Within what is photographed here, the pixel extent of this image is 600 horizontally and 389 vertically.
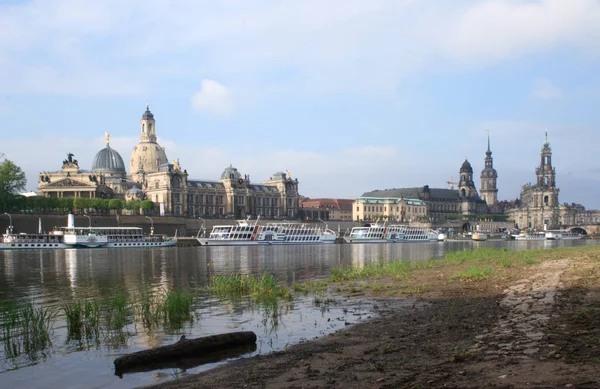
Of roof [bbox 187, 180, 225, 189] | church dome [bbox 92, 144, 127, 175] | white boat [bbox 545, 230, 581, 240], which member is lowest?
white boat [bbox 545, 230, 581, 240]

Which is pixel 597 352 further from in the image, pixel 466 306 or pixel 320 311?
pixel 320 311

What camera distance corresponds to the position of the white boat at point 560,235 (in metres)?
161

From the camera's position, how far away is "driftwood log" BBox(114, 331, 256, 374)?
44.7ft

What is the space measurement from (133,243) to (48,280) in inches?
2340

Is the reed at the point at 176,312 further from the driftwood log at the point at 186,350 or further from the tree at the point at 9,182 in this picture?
the tree at the point at 9,182

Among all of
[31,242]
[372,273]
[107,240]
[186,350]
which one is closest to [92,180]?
[107,240]

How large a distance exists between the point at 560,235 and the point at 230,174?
94236mm

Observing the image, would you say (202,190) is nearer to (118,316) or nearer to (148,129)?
(148,129)

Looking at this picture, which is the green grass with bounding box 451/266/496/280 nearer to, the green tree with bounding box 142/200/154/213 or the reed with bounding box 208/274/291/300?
the reed with bounding box 208/274/291/300

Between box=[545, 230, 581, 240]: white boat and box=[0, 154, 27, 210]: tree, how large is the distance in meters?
126

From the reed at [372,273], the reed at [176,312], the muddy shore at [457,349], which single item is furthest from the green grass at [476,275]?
the reed at [176,312]

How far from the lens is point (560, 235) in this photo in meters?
172

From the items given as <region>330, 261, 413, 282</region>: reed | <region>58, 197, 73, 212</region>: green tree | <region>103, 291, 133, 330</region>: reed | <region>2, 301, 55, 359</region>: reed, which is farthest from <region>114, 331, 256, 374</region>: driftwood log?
<region>58, 197, 73, 212</region>: green tree

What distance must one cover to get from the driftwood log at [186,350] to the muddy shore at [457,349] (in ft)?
3.57
